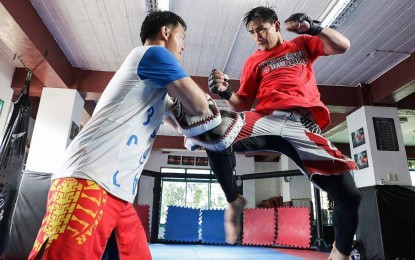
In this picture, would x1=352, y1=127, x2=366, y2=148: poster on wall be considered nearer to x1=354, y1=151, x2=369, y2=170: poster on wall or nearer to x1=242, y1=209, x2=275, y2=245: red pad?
x1=354, y1=151, x2=369, y2=170: poster on wall

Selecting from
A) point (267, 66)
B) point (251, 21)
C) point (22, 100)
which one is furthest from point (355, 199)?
point (22, 100)

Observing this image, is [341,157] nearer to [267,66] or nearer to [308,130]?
[308,130]

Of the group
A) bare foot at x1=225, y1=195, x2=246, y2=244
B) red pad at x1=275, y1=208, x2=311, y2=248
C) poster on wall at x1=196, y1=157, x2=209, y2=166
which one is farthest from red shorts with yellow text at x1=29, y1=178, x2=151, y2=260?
poster on wall at x1=196, y1=157, x2=209, y2=166

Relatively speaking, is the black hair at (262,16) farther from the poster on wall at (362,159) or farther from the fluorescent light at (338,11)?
the poster on wall at (362,159)

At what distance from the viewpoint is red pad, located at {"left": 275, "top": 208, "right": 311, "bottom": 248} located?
685 cm

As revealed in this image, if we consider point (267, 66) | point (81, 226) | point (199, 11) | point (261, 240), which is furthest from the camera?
point (261, 240)

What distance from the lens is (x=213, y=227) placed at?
26.3 feet

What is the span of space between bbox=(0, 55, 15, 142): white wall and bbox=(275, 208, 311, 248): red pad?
254 inches

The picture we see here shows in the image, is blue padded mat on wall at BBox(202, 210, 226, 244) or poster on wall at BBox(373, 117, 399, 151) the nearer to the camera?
poster on wall at BBox(373, 117, 399, 151)

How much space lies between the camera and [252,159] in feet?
39.0

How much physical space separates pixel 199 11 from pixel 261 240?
5.74 m

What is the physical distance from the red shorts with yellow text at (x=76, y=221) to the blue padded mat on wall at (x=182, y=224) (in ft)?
23.2

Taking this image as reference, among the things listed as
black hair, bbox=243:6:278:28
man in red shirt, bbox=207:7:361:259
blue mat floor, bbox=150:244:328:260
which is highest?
black hair, bbox=243:6:278:28

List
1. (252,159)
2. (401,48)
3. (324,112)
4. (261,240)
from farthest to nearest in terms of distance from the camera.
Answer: (252,159) < (261,240) < (401,48) < (324,112)
